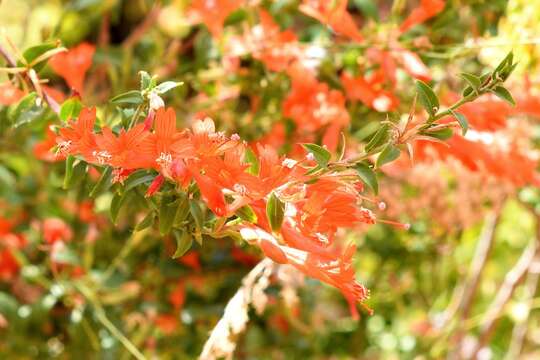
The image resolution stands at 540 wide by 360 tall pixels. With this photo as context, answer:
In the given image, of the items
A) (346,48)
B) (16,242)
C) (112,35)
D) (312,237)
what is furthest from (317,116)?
(112,35)

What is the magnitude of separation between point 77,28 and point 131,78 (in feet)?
0.52

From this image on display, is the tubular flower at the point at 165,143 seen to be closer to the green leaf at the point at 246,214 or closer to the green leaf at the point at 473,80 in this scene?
the green leaf at the point at 246,214

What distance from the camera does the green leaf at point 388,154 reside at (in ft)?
1.69

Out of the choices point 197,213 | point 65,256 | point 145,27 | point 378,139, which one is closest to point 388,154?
point 378,139

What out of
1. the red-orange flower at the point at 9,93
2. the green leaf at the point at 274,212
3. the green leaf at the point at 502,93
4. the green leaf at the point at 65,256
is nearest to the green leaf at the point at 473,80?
the green leaf at the point at 502,93

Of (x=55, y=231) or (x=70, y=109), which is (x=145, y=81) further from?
(x=55, y=231)

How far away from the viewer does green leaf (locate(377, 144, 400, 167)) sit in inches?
20.3

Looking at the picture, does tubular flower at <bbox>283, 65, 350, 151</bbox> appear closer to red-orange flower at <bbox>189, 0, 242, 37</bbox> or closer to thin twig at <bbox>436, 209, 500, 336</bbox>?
red-orange flower at <bbox>189, 0, 242, 37</bbox>

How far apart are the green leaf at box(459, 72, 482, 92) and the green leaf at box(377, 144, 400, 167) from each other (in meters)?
0.06

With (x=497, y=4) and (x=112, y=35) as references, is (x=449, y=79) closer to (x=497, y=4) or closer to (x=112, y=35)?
(x=497, y=4)

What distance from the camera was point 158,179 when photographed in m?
0.52

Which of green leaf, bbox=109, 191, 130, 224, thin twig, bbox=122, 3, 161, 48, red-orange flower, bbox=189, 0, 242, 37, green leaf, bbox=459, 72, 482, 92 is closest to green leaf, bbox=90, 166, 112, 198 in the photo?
green leaf, bbox=109, 191, 130, 224

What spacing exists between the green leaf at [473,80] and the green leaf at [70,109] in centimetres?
26

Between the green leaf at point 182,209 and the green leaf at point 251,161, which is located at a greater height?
the green leaf at point 251,161
